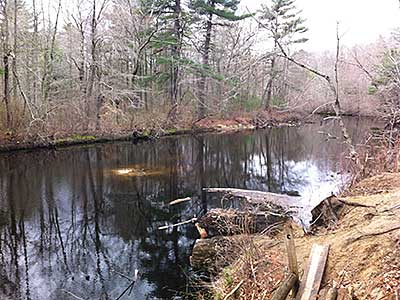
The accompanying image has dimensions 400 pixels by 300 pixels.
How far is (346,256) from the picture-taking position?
4.79m

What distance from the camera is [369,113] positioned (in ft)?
111

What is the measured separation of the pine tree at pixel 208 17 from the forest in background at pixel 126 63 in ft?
0.24

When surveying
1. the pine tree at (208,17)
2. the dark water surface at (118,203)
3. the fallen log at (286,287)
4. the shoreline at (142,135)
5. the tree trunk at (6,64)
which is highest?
the pine tree at (208,17)

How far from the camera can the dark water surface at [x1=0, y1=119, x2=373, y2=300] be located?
7039 millimetres

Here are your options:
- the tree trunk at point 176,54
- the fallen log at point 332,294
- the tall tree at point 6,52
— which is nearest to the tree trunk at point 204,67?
the tree trunk at point 176,54

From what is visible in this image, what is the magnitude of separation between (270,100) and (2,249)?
3039 cm

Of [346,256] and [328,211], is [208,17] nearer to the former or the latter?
[328,211]

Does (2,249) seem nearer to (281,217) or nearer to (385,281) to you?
(281,217)

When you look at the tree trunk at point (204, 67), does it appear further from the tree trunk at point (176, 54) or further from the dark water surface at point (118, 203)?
the dark water surface at point (118, 203)

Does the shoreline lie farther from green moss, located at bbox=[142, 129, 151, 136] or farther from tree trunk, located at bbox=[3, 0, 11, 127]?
tree trunk, located at bbox=[3, 0, 11, 127]

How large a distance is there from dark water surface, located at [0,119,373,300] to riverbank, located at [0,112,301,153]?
913 millimetres

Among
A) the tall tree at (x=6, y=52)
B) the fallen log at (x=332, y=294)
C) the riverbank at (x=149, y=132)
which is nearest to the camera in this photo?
the fallen log at (x=332, y=294)

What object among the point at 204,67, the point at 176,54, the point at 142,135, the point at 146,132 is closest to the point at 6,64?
the point at 142,135

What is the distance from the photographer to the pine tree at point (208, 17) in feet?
88.1
